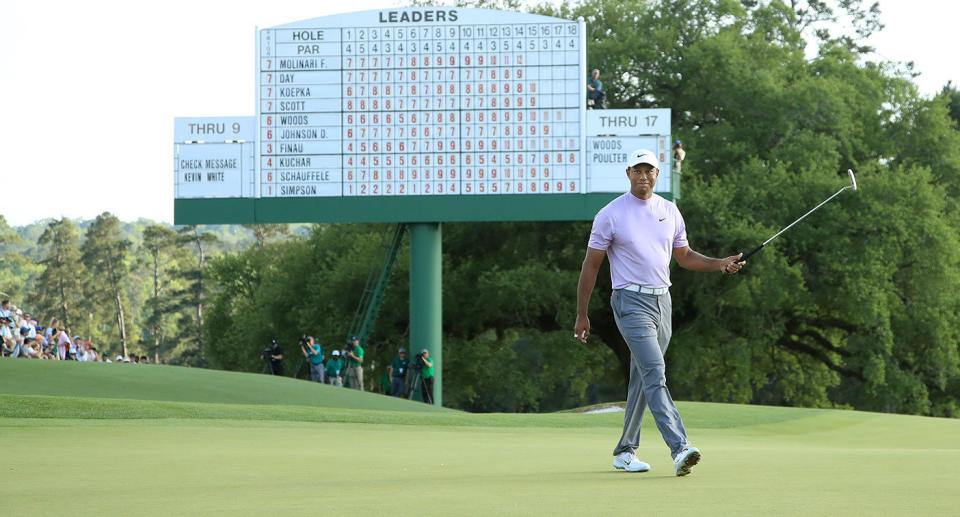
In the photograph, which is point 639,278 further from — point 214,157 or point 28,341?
point 28,341

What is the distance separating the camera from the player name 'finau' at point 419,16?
25453mm

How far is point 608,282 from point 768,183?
21.3 feet

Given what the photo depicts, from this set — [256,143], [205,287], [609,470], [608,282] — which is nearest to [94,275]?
[205,287]

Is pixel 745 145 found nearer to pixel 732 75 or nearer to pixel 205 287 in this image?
pixel 732 75

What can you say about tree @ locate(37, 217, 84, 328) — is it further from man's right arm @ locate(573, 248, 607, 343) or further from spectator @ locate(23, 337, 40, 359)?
man's right arm @ locate(573, 248, 607, 343)

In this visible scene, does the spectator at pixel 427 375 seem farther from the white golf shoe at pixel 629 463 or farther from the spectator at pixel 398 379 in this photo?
the white golf shoe at pixel 629 463

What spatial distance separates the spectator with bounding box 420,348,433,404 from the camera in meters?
25.5

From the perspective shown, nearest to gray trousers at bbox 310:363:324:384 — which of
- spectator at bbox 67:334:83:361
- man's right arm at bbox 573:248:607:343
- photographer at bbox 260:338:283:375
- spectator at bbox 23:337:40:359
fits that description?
→ photographer at bbox 260:338:283:375

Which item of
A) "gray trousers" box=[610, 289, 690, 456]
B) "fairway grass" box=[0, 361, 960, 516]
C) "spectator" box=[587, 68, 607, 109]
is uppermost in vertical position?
"spectator" box=[587, 68, 607, 109]

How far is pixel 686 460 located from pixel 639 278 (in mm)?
1240

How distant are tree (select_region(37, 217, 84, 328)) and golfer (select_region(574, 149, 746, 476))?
9818 centimetres

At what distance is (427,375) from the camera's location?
84.0 feet

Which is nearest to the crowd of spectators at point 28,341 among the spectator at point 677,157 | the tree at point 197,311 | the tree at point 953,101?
the spectator at point 677,157

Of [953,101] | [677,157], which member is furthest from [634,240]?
[953,101]
